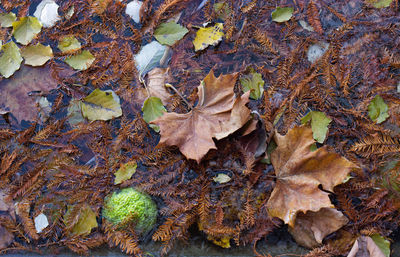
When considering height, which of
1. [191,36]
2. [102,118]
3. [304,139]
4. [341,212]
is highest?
[191,36]

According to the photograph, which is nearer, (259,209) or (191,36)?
(259,209)

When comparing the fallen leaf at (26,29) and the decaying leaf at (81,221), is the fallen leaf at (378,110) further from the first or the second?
the fallen leaf at (26,29)

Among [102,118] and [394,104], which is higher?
[102,118]

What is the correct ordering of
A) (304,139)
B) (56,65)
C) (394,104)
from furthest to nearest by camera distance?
1. (56,65)
2. (394,104)
3. (304,139)

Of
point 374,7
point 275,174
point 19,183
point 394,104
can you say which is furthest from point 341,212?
point 19,183

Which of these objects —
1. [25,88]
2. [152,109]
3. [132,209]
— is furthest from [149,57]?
[132,209]

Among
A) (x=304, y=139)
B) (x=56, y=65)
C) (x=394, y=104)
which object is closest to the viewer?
(x=304, y=139)

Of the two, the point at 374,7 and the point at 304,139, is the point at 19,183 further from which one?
the point at 374,7

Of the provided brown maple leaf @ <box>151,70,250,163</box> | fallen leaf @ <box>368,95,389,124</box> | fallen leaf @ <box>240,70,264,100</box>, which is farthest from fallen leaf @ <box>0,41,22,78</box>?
fallen leaf @ <box>368,95,389,124</box>
